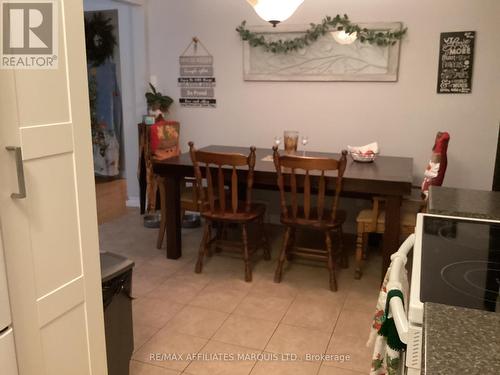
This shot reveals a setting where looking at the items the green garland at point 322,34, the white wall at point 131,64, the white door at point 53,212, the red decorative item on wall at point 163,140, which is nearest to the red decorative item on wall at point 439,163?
the green garland at point 322,34

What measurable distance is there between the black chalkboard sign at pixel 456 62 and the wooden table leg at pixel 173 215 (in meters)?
2.28

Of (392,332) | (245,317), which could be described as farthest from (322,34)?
(392,332)

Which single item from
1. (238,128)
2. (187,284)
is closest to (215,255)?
(187,284)

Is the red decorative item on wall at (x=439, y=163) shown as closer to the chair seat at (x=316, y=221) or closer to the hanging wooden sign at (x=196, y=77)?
the chair seat at (x=316, y=221)

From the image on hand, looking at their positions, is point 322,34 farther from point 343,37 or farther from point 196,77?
point 196,77

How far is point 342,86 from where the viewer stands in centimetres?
405

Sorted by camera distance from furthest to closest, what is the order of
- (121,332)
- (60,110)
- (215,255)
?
1. (215,255)
2. (121,332)
3. (60,110)

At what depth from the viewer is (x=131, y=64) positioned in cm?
473

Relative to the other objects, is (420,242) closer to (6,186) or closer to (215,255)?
(6,186)

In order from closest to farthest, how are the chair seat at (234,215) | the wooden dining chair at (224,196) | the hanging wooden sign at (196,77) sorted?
the wooden dining chair at (224,196) < the chair seat at (234,215) < the hanging wooden sign at (196,77)

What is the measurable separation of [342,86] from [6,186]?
3.28m

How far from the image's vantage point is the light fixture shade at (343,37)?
12.7 ft

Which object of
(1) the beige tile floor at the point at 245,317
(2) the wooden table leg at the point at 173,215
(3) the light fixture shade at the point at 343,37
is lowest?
(1) the beige tile floor at the point at 245,317

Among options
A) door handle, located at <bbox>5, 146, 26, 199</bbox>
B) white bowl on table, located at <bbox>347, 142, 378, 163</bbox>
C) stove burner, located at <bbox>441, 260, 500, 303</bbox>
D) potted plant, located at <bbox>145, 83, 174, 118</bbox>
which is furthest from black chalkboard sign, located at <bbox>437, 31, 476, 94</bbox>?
door handle, located at <bbox>5, 146, 26, 199</bbox>
